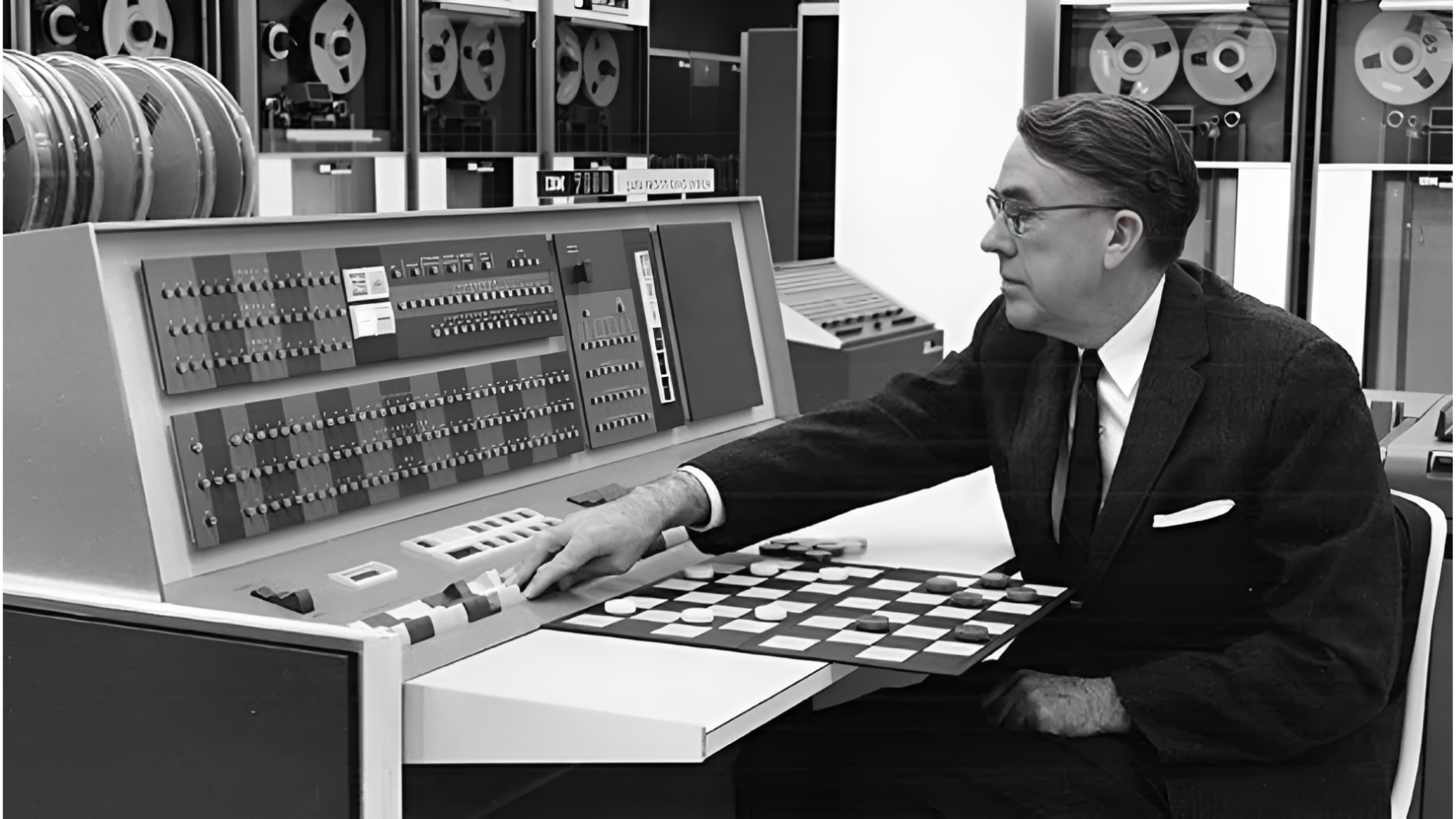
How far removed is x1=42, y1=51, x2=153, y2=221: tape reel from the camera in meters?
1.52

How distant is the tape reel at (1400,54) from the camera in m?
1.60

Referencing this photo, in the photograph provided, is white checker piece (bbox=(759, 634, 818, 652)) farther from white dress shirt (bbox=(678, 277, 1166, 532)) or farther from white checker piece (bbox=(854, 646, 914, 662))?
white dress shirt (bbox=(678, 277, 1166, 532))

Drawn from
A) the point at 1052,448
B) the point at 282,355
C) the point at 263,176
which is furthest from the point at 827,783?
the point at 263,176

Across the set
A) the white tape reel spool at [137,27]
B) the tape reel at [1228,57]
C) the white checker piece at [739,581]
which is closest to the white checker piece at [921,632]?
the white checker piece at [739,581]

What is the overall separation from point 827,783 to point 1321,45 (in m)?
1.06

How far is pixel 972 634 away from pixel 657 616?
11.2 inches

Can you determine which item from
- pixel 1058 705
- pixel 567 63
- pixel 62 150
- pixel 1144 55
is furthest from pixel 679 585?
pixel 567 63

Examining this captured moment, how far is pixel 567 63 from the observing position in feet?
7.99

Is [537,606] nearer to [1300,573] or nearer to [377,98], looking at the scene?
[1300,573]

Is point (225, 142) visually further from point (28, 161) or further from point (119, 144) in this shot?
point (28, 161)

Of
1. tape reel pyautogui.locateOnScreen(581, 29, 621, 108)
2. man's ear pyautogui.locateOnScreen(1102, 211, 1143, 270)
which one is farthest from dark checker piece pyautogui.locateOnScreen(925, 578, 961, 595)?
tape reel pyautogui.locateOnScreen(581, 29, 621, 108)

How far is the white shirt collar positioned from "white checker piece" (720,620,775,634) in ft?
1.43

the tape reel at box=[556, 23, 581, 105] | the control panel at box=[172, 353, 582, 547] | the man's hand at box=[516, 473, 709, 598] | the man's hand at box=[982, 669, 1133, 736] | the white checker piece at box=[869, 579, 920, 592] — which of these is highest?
the tape reel at box=[556, 23, 581, 105]

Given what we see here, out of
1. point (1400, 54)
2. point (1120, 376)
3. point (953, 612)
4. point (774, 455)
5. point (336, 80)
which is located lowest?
point (953, 612)
